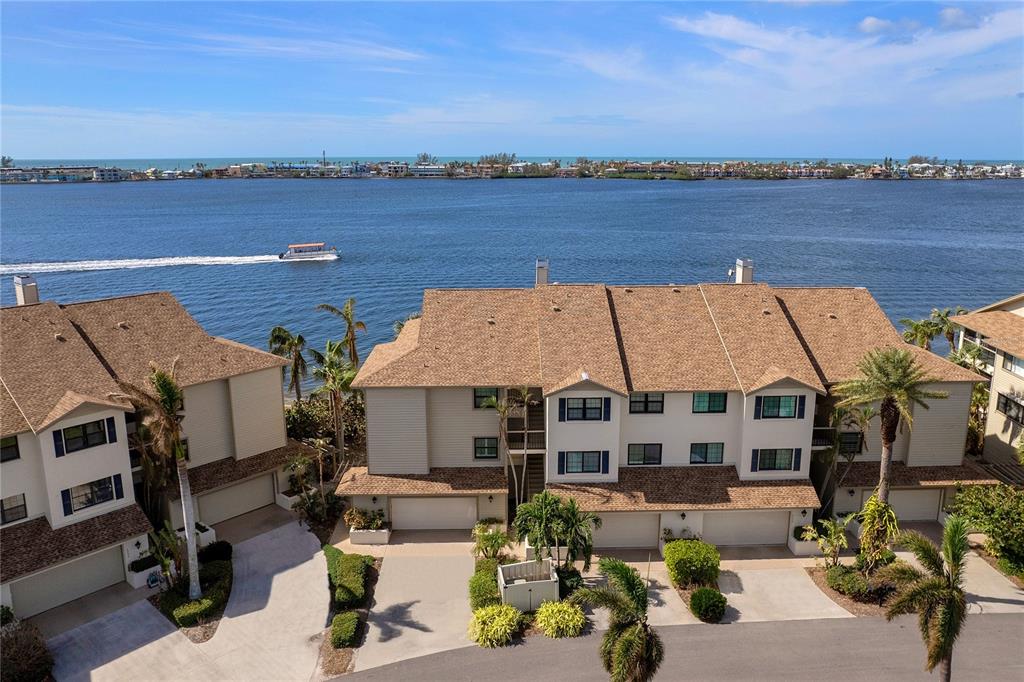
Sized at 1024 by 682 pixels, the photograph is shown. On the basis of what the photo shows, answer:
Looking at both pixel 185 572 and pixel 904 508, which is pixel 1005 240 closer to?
pixel 904 508

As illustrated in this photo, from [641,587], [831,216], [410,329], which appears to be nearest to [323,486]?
[410,329]

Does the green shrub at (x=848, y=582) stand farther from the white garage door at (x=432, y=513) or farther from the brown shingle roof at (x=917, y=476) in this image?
the white garage door at (x=432, y=513)

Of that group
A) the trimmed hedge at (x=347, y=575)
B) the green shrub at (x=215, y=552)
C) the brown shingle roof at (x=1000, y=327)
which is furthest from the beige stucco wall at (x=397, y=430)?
the brown shingle roof at (x=1000, y=327)

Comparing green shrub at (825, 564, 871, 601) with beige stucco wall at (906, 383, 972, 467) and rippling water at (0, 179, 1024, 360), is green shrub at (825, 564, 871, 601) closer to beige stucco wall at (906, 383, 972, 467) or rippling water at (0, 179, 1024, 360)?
beige stucco wall at (906, 383, 972, 467)

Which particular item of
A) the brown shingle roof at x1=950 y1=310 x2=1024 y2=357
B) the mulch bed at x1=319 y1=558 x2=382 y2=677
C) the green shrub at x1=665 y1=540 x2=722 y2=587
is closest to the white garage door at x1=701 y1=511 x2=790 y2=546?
the green shrub at x1=665 y1=540 x2=722 y2=587

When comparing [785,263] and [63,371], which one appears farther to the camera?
[785,263]

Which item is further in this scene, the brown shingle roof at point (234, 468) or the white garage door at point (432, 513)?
the white garage door at point (432, 513)

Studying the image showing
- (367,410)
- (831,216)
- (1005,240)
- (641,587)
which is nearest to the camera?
(641,587)

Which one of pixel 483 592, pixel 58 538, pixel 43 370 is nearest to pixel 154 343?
pixel 43 370
